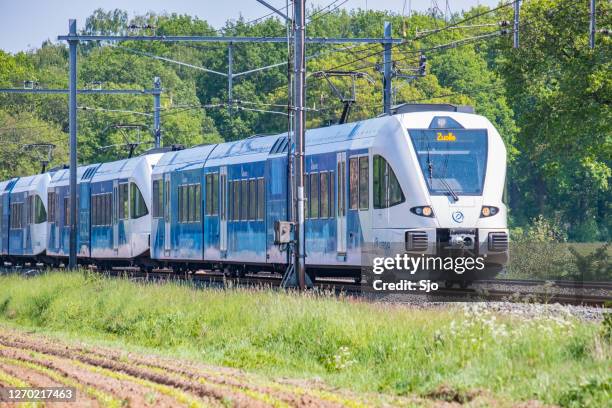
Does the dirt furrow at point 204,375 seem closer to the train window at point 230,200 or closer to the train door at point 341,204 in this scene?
the train door at point 341,204

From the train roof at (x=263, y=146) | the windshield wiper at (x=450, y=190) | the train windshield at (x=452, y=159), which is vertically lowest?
the windshield wiper at (x=450, y=190)

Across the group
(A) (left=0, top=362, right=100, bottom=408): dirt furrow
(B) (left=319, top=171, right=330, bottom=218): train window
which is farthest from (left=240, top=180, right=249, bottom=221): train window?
(A) (left=0, top=362, right=100, bottom=408): dirt furrow

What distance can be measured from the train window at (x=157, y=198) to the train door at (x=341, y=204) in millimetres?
13124

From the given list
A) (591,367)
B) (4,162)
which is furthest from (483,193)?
(4,162)

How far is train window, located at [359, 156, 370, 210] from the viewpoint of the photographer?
26.3 metres

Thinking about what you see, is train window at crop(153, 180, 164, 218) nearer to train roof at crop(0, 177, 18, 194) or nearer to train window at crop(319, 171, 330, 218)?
train window at crop(319, 171, 330, 218)

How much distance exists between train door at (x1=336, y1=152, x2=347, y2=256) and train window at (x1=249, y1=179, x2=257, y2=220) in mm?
5284

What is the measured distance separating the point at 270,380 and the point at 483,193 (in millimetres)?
10622

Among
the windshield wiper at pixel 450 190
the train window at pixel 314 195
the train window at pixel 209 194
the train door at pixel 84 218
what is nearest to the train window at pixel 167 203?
the train window at pixel 209 194

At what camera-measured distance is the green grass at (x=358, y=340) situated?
44.7 ft

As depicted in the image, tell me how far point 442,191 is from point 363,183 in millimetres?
1987

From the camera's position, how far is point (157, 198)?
4034 centimetres

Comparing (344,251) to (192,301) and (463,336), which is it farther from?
(463,336)

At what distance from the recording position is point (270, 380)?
1574cm
